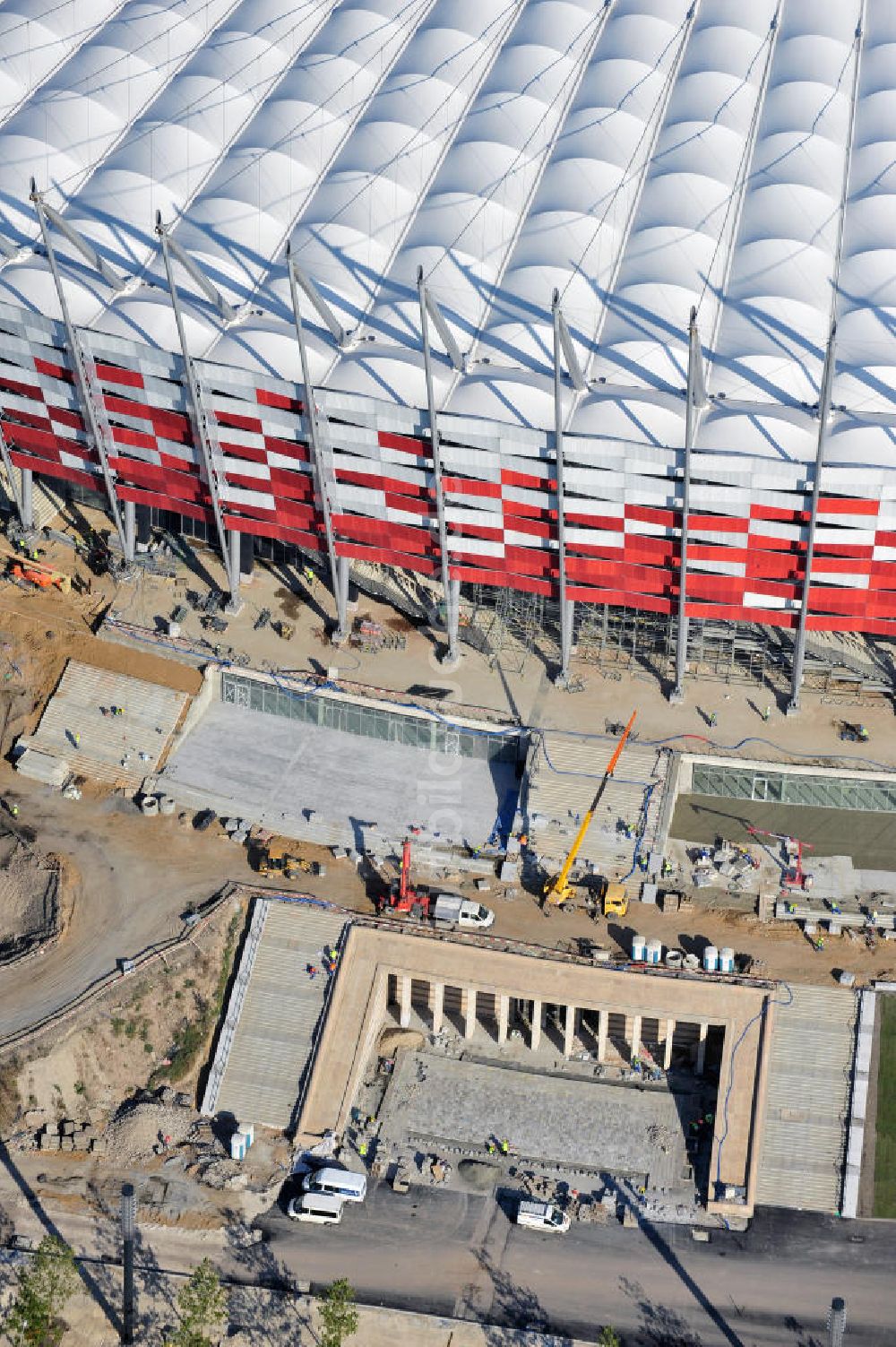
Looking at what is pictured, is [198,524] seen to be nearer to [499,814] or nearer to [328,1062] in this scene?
[499,814]

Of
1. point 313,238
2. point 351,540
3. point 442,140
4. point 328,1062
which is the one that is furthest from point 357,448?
point 328,1062

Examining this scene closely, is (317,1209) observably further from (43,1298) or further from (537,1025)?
(537,1025)

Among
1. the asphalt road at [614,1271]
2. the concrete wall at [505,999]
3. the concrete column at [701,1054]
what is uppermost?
the concrete wall at [505,999]

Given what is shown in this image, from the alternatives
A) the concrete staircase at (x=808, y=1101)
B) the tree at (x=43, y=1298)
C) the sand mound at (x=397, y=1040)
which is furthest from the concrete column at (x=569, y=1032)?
the tree at (x=43, y=1298)

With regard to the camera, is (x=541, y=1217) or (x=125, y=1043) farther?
(x=125, y=1043)

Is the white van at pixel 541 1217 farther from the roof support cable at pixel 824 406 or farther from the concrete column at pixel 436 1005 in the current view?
the roof support cable at pixel 824 406

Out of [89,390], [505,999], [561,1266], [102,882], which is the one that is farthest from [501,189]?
[561,1266]

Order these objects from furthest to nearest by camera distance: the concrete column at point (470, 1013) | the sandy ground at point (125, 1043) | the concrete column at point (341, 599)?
the concrete column at point (341, 599), the concrete column at point (470, 1013), the sandy ground at point (125, 1043)

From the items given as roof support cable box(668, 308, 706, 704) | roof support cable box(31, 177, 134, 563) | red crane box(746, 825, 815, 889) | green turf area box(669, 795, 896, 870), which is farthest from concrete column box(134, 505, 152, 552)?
red crane box(746, 825, 815, 889)

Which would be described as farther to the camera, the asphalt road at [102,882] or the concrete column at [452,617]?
the concrete column at [452,617]
